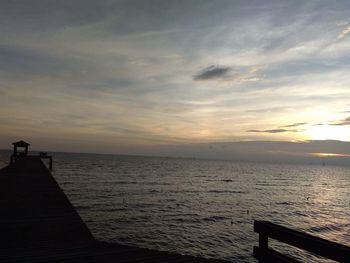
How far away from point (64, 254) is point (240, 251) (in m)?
12.0

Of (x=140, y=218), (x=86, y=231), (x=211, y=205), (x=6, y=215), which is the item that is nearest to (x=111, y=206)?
(x=140, y=218)

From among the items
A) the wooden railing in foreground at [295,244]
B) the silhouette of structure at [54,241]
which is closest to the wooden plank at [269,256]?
the wooden railing in foreground at [295,244]

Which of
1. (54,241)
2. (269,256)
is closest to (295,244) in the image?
(269,256)

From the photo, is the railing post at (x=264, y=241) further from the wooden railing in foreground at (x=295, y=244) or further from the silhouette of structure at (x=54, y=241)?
the silhouette of structure at (x=54, y=241)

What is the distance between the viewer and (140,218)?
22.2 meters

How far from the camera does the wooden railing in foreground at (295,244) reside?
3.70 m

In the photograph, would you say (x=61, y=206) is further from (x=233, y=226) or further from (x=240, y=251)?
(x=233, y=226)

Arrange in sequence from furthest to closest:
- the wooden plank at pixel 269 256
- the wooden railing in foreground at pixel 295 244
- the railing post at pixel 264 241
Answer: the railing post at pixel 264 241 < the wooden plank at pixel 269 256 < the wooden railing in foreground at pixel 295 244

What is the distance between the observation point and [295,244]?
4.33 m

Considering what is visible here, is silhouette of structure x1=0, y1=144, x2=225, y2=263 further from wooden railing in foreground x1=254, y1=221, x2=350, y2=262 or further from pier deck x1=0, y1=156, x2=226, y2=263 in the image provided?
wooden railing in foreground x1=254, y1=221, x2=350, y2=262

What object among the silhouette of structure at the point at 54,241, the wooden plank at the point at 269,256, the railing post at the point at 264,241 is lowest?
the silhouette of structure at the point at 54,241

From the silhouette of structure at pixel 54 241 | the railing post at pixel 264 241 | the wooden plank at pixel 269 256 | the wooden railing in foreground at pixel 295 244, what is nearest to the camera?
the wooden railing in foreground at pixel 295 244

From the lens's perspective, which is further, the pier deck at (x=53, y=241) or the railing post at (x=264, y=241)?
the pier deck at (x=53, y=241)

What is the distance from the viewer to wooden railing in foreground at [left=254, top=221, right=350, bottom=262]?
370 cm
